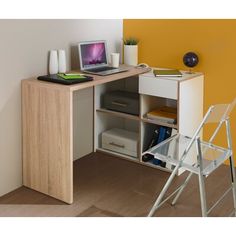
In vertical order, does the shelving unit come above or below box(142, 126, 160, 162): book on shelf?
above

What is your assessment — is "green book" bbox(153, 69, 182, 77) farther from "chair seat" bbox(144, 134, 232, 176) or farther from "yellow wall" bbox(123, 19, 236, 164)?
"chair seat" bbox(144, 134, 232, 176)

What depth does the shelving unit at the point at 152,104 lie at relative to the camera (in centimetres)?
355

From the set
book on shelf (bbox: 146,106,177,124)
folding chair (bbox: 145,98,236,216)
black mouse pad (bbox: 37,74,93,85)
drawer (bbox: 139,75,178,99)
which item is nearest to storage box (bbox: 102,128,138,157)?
book on shelf (bbox: 146,106,177,124)

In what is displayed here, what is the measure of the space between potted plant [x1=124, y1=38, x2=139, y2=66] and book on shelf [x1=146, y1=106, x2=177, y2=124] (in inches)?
19.4

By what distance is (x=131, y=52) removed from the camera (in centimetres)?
401

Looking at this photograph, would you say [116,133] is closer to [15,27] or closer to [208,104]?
[208,104]

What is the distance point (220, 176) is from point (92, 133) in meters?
1.23

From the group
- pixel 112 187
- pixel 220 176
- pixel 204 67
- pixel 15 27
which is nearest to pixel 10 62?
pixel 15 27

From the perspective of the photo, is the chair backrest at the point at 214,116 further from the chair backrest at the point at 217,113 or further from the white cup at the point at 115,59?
the white cup at the point at 115,59

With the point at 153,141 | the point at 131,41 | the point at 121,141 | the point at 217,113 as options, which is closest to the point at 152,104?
the point at 153,141

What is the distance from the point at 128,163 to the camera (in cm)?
395

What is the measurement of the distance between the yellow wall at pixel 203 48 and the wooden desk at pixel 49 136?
753mm

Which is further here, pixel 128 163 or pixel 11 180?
pixel 128 163

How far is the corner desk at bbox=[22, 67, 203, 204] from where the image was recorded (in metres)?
3.09
